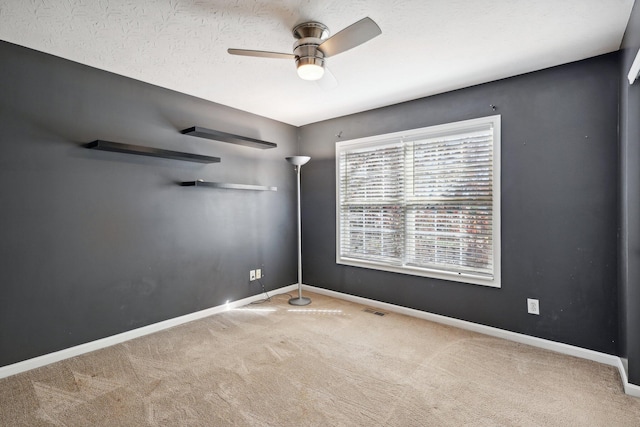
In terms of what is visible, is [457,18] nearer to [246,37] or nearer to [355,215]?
[246,37]

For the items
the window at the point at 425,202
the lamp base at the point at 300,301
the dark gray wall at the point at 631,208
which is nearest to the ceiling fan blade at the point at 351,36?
the dark gray wall at the point at 631,208

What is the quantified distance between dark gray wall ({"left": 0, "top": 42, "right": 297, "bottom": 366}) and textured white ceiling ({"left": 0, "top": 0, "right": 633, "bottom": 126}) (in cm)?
30

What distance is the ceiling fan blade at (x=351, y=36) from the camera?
1.74 m

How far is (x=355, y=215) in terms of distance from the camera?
4.15m

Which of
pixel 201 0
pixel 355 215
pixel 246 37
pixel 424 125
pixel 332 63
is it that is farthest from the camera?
pixel 355 215

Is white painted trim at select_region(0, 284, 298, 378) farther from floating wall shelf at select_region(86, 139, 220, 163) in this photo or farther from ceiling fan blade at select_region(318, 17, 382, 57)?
ceiling fan blade at select_region(318, 17, 382, 57)

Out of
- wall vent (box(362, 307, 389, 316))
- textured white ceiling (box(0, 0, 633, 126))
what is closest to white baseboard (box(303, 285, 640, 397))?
wall vent (box(362, 307, 389, 316))

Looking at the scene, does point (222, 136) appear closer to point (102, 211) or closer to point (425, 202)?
point (102, 211)

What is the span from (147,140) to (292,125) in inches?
81.4

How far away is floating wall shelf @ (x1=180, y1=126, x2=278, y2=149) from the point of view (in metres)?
3.28

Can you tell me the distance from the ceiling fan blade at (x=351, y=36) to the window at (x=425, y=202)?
1764 mm

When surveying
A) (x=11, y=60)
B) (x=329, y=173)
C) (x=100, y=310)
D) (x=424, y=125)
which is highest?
(x=11, y=60)

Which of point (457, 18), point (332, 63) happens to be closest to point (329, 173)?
point (332, 63)

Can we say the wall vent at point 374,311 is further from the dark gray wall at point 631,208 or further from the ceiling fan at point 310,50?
the ceiling fan at point 310,50
